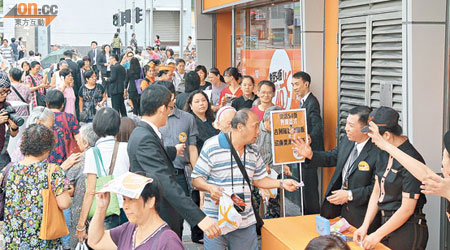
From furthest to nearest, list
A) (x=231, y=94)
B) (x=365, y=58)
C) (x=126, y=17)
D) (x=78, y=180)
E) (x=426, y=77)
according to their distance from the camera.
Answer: (x=126, y=17) < (x=231, y=94) < (x=365, y=58) < (x=426, y=77) < (x=78, y=180)

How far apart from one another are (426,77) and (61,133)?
4249 mm

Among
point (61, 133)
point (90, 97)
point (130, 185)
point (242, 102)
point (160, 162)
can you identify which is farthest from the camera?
point (90, 97)

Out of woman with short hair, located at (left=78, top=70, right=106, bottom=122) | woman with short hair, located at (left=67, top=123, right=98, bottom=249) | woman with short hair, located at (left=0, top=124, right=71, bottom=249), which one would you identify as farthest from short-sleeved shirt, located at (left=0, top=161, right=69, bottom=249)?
woman with short hair, located at (left=78, top=70, right=106, bottom=122)

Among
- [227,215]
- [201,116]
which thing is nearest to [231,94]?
[201,116]

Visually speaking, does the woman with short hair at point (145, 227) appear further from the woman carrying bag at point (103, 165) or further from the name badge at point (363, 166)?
the name badge at point (363, 166)

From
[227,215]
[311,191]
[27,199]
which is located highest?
[27,199]

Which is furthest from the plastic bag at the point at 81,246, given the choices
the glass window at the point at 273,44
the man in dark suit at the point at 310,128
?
the glass window at the point at 273,44

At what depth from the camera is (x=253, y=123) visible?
5.29 meters

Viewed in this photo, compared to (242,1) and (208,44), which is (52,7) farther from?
(242,1)

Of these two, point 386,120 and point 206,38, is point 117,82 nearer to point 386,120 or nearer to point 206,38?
point 206,38

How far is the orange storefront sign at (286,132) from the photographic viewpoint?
6.62 m

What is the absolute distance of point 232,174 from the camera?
535 centimetres

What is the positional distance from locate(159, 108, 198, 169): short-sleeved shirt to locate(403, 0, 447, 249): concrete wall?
2466mm

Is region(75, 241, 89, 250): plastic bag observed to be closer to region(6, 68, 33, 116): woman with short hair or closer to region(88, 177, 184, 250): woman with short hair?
region(88, 177, 184, 250): woman with short hair
